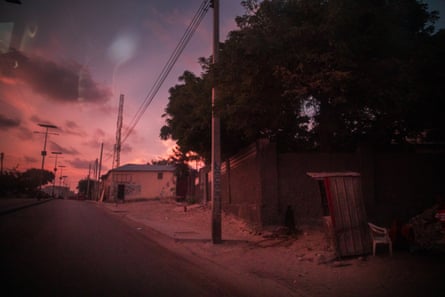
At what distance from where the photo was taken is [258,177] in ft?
44.5

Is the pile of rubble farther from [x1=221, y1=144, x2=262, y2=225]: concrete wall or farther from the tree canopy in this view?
[x1=221, y1=144, x2=262, y2=225]: concrete wall

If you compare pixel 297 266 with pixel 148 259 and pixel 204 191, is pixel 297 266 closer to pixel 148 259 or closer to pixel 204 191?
pixel 148 259

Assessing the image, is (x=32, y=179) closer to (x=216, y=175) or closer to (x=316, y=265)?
(x=216, y=175)

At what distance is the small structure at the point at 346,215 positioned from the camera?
26.3 feet

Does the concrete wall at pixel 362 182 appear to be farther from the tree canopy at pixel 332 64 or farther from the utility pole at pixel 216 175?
the utility pole at pixel 216 175

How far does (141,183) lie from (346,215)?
4873 cm

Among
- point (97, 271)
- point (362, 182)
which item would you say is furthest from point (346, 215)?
point (97, 271)

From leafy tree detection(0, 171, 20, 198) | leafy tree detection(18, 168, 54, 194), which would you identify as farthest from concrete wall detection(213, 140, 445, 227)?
leafy tree detection(0, 171, 20, 198)

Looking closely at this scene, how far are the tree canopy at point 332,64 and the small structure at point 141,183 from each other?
41914 millimetres

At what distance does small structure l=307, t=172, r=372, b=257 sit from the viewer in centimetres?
803

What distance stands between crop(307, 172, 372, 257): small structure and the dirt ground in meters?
0.31

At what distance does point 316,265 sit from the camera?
26.5ft

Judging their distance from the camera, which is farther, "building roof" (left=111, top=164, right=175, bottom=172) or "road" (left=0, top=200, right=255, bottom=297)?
"building roof" (left=111, top=164, right=175, bottom=172)

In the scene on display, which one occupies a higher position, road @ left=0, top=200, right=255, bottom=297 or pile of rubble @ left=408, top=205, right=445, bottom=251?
pile of rubble @ left=408, top=205, right=445, bottom=251
